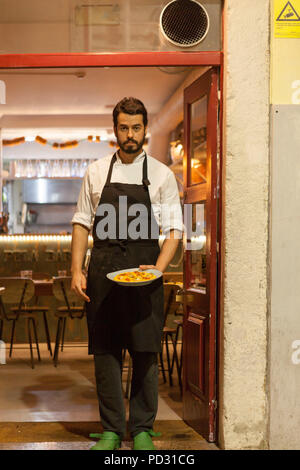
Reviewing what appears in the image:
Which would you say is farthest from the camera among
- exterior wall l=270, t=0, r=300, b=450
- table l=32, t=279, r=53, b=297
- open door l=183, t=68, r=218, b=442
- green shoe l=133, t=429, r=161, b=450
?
table l=32, t=279, r=53, b=297

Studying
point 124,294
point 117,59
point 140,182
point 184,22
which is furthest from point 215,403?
point 184,22

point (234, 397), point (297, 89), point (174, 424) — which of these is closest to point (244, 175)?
point (297, 89)

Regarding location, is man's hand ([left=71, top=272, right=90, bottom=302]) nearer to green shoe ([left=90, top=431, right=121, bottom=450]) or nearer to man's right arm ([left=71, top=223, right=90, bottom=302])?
man's right arm ([left=71, top=223, right=90, bottom=302])

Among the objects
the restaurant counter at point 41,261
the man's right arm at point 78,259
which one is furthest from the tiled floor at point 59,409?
the restaurant counter at point 41,261

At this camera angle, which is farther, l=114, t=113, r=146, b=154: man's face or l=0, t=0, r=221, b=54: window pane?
l=0, t=0, r=221, b=54: window pane

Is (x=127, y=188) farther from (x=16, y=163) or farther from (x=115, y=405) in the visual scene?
(x=16, y=163)

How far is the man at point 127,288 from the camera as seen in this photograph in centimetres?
343

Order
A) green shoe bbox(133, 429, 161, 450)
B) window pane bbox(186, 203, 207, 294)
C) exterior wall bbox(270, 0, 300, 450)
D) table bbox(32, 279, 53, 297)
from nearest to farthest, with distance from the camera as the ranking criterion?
green shoe bbox(133, 429, 161, 450), exterior wall bbox(270, 0, 300, 450), window pane bbox(186, 203, 207, 294), table bbox(32, 279, 53, 297)

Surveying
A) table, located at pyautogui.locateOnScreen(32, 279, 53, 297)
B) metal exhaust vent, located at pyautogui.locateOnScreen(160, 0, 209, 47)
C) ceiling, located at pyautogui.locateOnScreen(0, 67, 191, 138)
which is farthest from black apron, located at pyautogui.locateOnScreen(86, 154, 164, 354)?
table, located at pyautogui.locateOnScreen(32, 279, 53, 297)

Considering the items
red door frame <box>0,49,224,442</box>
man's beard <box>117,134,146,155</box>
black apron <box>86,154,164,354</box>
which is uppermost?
red door frame <box>0,49,224,442</box>

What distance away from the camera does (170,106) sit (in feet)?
27.3

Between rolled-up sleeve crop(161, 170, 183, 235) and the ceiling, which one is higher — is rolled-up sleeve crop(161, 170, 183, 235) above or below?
below

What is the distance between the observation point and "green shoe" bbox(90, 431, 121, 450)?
11.1 ft

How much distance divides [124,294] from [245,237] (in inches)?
30.2
